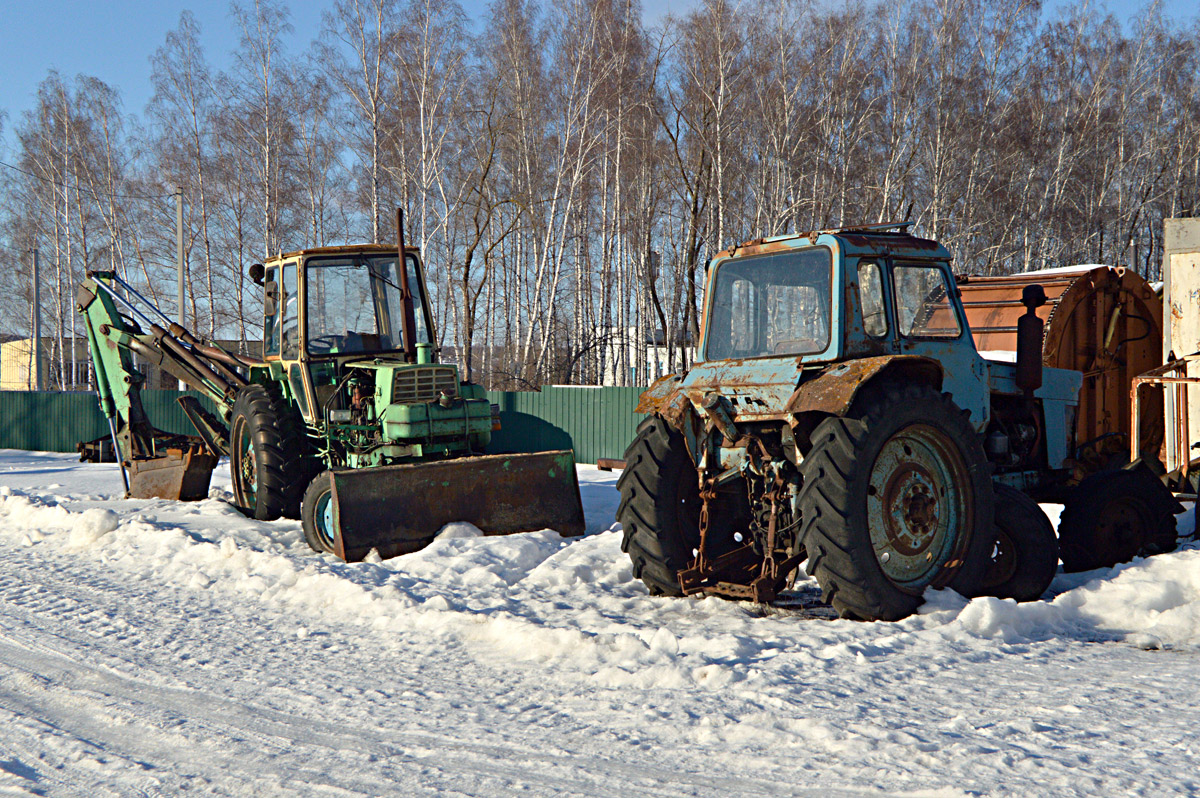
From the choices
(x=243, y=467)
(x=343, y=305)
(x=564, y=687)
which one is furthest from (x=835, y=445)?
(x=243, y=467)

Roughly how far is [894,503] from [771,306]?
1476 millimetres

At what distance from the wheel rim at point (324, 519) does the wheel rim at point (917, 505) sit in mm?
4625

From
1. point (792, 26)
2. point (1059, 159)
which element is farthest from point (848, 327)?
point (1059, 159)

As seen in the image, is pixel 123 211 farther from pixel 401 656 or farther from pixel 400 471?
pixel 401 656

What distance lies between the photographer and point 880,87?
25156 mm

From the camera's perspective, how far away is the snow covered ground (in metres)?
3.54

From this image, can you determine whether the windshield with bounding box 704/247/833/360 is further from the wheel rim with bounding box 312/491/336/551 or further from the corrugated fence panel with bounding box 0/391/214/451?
the corrugated fence panel with bounding box 0/391/214/451

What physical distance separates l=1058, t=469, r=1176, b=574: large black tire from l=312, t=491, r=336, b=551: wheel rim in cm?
559

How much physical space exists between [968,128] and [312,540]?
22.4 metres

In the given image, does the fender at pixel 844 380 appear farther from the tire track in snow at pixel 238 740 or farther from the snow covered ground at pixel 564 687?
the tire track in snow at pixel 238 740

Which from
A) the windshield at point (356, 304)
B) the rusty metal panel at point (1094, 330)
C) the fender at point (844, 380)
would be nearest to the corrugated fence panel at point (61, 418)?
the windshield at point (356, 304)

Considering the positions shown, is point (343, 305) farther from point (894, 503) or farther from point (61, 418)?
point (61, 418)

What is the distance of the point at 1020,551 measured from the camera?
20.3ft

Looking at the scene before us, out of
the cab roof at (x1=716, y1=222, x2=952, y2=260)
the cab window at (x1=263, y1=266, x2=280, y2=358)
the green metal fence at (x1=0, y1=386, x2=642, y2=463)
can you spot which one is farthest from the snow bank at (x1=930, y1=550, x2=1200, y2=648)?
the green metal fence at (x1=0, y1=386, x2=642, y2=463)
